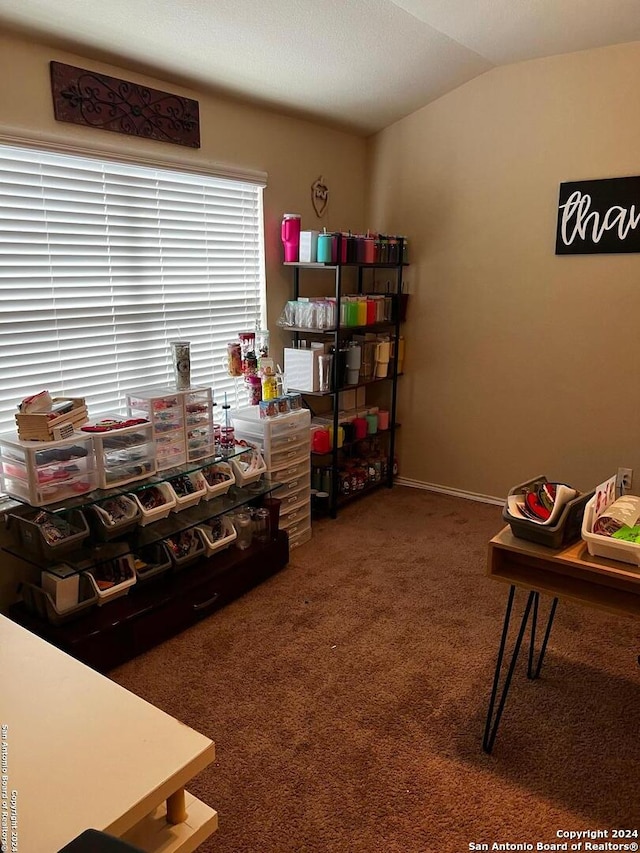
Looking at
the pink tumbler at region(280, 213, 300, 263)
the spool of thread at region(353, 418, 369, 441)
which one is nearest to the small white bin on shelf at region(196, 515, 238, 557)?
the spool of thread at region(353, 418, 369, 441)

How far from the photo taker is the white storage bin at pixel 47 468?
2.28 m

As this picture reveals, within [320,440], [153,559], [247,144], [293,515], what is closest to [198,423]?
[153,559]

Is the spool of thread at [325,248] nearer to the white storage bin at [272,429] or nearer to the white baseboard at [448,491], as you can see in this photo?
the white storage bin at [272,429]

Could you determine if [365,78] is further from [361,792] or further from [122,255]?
[361,792]

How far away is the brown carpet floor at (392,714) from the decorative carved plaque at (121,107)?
7.10ft

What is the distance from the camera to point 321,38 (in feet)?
9.31

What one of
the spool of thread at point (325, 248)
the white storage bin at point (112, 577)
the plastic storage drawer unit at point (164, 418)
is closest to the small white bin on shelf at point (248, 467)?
the plastic storage drawer unit at point (164, 418)

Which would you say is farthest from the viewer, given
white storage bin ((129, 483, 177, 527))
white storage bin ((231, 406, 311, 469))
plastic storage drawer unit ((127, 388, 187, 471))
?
white storage bin ((231, 406, 311, 469))

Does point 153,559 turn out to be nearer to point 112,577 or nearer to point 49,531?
point 112,577

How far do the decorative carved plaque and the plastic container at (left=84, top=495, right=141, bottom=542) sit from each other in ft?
5.04

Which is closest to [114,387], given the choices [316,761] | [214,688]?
[214,688]

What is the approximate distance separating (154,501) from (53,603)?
55cm

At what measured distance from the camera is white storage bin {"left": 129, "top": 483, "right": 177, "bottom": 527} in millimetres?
2561

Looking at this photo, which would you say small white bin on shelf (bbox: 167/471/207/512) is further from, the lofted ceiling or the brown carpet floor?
the lofted ceiling
